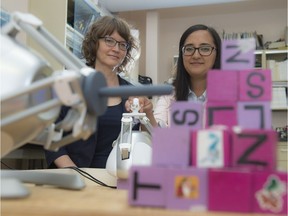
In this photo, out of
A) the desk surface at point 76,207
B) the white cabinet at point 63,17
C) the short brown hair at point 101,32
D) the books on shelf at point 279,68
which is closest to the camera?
the desk surface at point 76,207

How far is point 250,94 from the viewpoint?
0.45 metres

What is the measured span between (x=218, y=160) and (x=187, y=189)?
0.15 feet

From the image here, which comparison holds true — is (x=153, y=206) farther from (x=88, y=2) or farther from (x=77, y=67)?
(x=88, y=2)

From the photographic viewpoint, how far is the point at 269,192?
377mm

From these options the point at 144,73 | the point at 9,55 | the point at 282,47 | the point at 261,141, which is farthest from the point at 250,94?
the point at 144,73

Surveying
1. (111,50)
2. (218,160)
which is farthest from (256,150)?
(111,50)

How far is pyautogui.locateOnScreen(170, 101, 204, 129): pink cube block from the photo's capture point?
44 centimetres

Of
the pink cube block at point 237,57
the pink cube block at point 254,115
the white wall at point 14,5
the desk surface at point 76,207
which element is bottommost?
the desk surface at point 76,207

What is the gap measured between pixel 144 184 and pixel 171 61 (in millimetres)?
4108

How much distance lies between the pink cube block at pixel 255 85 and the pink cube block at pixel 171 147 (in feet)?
0.32

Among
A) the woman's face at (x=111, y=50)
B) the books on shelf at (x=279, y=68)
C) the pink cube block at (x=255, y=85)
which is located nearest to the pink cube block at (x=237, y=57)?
the pink cube block at (x=255, y=85)

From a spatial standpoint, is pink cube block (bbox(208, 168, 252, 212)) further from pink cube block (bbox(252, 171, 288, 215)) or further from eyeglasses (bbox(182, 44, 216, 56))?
eyeglasses (bbox(182, 44, 216, 56))

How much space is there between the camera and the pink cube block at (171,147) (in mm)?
408

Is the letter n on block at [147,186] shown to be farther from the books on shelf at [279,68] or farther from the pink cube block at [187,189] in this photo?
the books on shelf at [279,68]
